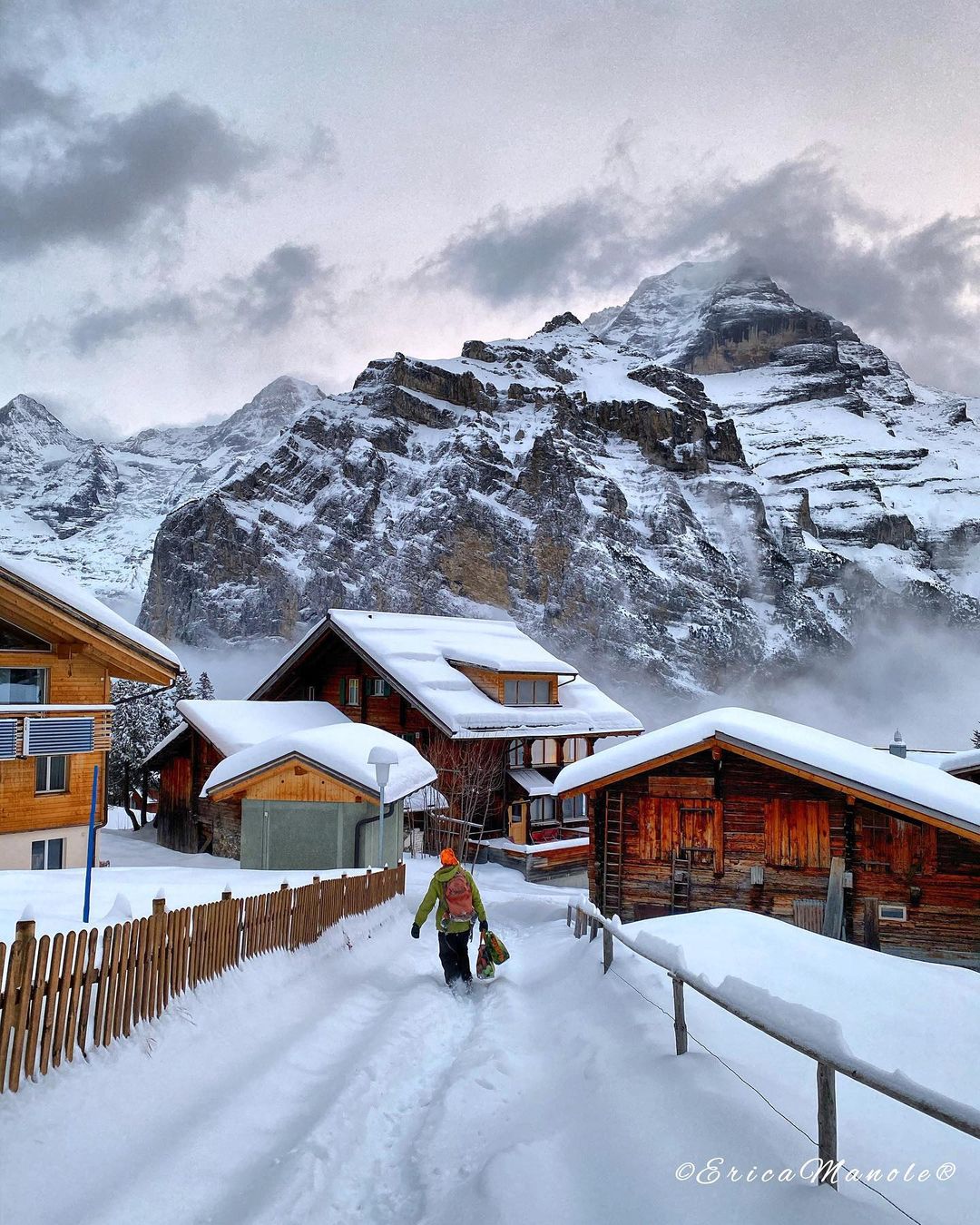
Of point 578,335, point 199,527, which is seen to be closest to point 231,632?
point 199,527

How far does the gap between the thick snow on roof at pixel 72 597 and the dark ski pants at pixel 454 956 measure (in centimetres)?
1062

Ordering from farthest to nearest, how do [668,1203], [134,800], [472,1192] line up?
[134,800], [472,1192], [668,1203]

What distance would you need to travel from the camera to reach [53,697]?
17.8 meters

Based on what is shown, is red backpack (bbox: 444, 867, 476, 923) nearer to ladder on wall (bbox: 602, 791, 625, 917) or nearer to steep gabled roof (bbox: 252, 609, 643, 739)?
ladder on wall (bbox: 602, 791, 625, 917)

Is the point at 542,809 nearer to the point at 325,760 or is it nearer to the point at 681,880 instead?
the point at 681,880

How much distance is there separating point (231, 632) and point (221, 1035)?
112 metres

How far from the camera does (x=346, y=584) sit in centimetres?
11231

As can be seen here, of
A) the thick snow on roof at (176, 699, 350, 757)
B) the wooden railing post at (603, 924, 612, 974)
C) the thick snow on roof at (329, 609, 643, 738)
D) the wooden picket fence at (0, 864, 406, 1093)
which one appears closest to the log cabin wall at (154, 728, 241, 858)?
the thick snow on roof at (176, 699, 350, 757)

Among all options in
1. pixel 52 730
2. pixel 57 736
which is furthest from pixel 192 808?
pixel 52 730

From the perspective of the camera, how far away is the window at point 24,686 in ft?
56.5

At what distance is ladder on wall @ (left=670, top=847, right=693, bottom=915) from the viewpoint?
637 inches

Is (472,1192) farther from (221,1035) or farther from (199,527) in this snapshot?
(199,527)

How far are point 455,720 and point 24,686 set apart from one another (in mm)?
13910

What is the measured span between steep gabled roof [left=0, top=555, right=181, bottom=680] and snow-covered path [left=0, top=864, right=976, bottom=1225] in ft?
41.1
